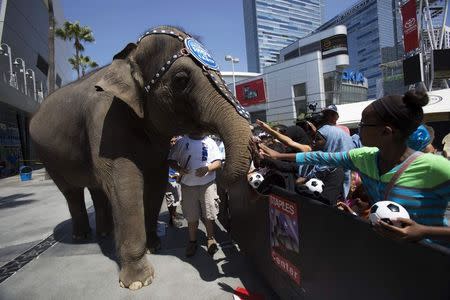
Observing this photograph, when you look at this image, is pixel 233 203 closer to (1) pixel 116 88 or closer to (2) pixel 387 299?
(1) pixel 116 88

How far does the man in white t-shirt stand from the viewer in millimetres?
4371

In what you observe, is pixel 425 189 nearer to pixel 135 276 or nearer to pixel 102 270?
pixel 135 276

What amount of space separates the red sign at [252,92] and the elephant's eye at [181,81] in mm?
54481

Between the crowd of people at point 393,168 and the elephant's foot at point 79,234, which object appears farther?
the elephant's foot at point 79,234

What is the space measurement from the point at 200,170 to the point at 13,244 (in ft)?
11.8

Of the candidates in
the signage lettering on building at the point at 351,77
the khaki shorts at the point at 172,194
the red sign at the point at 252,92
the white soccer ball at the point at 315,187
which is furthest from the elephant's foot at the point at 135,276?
the signage lettering on building at the point at 351,77

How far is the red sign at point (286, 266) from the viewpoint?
263 cm

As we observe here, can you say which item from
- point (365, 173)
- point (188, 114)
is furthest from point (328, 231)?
point (188, 114)

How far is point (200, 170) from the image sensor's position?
4078mm

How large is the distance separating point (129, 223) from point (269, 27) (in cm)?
14150

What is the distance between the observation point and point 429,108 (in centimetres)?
1477

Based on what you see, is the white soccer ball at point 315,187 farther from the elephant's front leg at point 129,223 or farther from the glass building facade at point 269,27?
the glass building facade at point 269,27

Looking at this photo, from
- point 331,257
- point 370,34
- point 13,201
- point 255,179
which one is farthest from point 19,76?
point 370,34

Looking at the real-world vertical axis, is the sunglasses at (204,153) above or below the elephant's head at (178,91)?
below
